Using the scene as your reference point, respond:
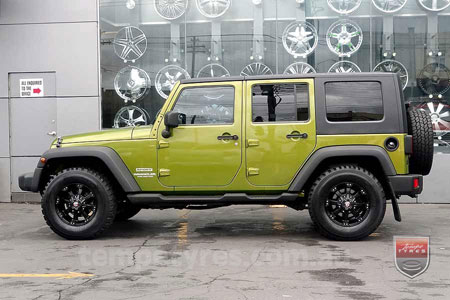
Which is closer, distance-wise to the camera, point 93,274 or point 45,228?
point 93,274

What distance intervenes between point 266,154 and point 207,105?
957mm

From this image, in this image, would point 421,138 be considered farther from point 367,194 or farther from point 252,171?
point 252,171

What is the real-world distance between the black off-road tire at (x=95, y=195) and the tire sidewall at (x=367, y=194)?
2.49m

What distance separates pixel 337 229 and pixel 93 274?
9.67ft

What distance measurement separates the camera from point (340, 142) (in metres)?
7.26

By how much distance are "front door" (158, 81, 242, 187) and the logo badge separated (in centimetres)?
213

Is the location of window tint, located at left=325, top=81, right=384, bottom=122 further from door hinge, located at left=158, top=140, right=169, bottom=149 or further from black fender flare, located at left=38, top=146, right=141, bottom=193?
black fender flare, located at left=38, top=146, right=141, bottom=193

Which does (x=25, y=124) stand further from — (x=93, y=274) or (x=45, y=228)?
(x=93, y=274)

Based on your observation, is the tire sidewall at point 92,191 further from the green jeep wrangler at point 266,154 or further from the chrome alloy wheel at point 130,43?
the chrome alloy wheel at point 130,43

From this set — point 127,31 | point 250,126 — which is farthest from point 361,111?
point 127,31

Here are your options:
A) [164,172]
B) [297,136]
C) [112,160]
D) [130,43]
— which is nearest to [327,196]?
[297,136]

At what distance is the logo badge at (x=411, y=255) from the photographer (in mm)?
5996

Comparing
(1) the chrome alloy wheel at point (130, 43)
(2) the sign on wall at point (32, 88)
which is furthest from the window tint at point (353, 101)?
(2) the sign on wall at point (32, 88)

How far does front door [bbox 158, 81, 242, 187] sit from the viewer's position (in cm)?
740
